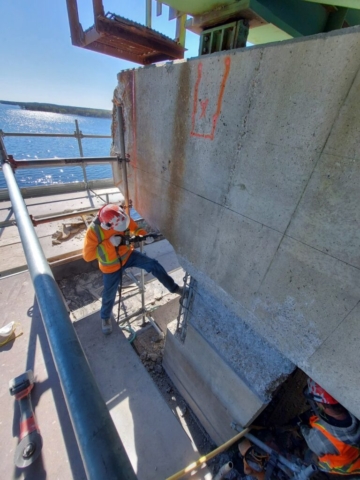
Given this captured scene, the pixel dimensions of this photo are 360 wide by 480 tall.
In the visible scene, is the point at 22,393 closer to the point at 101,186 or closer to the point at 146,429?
the point at 146,429

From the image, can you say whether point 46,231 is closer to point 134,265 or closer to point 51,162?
point 134,265

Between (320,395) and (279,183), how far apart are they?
2.13 meters

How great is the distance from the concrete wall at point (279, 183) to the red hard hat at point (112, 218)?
3.24ft

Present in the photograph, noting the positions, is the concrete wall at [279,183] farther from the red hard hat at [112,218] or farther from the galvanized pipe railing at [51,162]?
the galvanized pipe railing at [51,162]

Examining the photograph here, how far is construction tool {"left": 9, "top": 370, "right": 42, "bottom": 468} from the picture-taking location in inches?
82.9

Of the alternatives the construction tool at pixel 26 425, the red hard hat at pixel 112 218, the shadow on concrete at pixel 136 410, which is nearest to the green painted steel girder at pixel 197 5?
the red hard hat at pixel 112 218

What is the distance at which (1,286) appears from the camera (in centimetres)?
384

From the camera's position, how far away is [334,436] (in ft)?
7.09

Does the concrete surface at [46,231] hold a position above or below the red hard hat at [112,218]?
above

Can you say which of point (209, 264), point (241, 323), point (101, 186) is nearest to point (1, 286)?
point (209, 264)

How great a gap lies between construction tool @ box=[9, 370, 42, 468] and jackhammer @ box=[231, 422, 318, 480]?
2488mm

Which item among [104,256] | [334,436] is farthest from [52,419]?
[334,436]

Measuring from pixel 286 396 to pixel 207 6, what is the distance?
489 cm

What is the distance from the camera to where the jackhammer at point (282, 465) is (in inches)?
103
